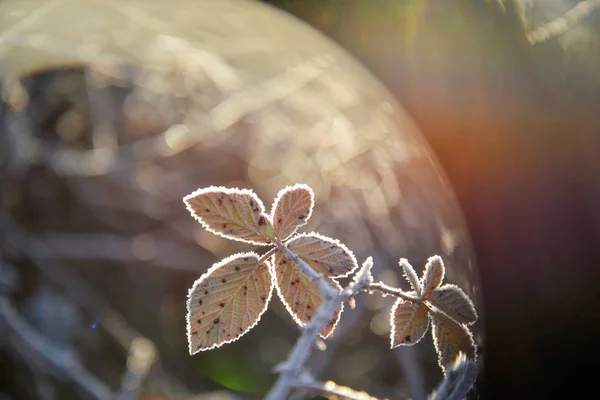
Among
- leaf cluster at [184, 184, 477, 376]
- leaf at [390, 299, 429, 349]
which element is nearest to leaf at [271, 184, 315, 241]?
leaf cluster at [184, 184, 477, 376]

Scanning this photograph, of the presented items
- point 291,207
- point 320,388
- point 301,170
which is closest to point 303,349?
point 320,388

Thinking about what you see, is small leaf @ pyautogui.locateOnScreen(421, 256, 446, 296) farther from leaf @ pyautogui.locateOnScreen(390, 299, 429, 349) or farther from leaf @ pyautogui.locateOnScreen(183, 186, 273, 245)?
leaf @ pyautogui.locateOnScreen(183, 186, 273, 245)

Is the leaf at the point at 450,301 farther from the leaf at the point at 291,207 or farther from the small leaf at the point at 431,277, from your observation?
the leaf at the point at 291,207

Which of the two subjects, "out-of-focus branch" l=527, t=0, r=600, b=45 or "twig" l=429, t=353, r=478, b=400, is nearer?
"twig" l=429, t=353, r=478, b=400

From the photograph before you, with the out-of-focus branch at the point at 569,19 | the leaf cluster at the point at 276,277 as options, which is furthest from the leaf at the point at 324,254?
the out-of-focus branch at the point at 569,19

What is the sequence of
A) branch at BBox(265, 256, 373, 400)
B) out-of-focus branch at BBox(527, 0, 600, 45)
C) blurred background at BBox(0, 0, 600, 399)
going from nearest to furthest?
branch at BBox(265, 256, 373, 400)
out-of-focus branch at BBox(527, 0, 600, 45)
blurred background at BBox(0, 0, 600, 399)

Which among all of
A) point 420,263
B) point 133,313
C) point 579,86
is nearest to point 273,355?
point 133,313
